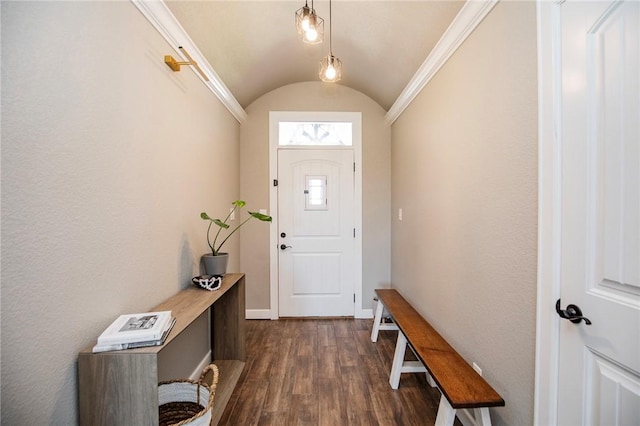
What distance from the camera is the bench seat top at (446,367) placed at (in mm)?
1257

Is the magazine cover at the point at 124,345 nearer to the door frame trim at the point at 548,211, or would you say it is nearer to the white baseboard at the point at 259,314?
the door frame trim at the point at 548,211

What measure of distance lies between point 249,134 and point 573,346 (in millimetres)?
3313

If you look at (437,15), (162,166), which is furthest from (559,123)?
(162,166)

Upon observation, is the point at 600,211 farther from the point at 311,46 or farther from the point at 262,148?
the point at 262,148

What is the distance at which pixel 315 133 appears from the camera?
3.40 m

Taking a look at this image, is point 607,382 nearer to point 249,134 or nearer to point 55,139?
point 55,139

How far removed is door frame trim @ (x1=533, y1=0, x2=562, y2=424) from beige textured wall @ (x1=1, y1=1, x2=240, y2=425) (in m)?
1.81

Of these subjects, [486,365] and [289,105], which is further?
[289,105]

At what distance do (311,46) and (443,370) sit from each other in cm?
276

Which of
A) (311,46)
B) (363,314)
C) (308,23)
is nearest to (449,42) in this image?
(308,23)

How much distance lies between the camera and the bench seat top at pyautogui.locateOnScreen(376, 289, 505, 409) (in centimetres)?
126

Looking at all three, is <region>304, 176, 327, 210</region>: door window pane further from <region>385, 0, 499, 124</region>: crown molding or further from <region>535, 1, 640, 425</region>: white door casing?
<region>535, 1, 640, 425</region>: white door casing

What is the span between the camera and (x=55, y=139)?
92 centimetres

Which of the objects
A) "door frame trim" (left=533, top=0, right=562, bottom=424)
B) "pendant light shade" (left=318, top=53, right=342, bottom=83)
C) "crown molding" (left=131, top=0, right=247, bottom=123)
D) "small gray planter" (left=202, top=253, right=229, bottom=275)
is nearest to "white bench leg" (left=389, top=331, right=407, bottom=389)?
"door frame trim" (left=533, top=0, right=562, bottom=424)
